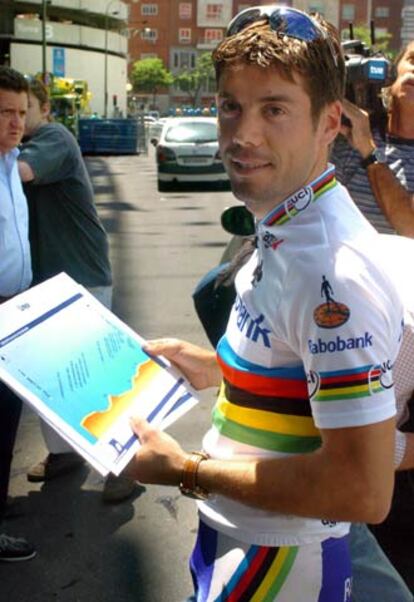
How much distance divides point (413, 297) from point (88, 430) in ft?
2.08

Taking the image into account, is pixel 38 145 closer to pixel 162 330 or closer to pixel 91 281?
pixel 91 281

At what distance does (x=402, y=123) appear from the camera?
3.01 m

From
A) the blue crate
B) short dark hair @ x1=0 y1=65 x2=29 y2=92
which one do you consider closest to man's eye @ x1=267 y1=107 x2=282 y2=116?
short dark hair @ x1=0 y1=65 x2=29 y2=92

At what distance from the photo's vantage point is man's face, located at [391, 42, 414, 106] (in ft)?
9.55

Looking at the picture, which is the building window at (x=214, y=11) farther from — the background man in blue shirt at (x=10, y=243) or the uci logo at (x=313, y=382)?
the uci logo at (x=313, y=382)

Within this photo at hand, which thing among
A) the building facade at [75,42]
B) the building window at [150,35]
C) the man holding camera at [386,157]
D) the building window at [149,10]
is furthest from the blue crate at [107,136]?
the building window at [150,35]

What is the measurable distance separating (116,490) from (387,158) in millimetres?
2103

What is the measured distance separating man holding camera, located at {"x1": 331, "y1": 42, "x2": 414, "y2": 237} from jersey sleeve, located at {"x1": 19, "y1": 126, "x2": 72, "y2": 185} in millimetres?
1461

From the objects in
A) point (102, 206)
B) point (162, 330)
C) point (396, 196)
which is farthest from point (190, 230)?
point (396, 196)

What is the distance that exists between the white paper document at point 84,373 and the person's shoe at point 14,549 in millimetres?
1992

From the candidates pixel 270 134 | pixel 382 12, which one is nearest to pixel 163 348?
pixel 270 134

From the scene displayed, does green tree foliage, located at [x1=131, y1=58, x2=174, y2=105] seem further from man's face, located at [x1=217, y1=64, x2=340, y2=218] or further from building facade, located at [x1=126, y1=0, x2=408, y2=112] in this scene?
man's face, located at [x1=217, y1=64, x2=340, y2=218]

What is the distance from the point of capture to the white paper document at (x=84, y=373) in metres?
1.63

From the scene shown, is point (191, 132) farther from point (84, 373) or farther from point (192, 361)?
point (84, 373)
